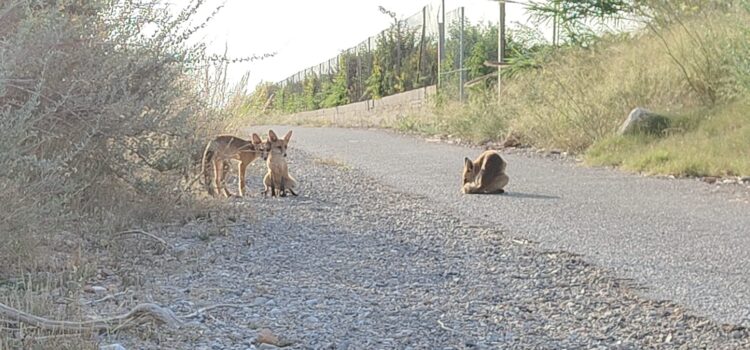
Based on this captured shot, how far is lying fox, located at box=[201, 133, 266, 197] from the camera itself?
6.72 m

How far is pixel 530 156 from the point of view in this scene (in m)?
11.3

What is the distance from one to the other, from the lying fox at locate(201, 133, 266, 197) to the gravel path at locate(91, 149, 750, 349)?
0.98 m

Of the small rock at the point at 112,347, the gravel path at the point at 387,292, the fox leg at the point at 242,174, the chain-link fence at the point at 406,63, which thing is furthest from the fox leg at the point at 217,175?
the chain-link fence at the point at 406,63

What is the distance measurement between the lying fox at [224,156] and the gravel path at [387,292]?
0.98 metres

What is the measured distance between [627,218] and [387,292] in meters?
2.66

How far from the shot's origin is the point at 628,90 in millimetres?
11656

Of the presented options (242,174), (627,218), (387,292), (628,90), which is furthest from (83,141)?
(628,90)

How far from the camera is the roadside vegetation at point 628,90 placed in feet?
30.7

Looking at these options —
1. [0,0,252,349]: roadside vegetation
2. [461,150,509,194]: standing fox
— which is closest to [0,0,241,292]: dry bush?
[0,0,252,349]: roadside vegetation

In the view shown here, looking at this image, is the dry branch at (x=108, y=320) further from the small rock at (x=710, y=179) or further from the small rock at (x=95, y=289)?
the small rock at (x=710, y=179)

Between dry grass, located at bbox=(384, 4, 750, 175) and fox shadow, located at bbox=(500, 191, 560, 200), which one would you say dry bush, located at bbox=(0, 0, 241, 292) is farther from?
dry grass, located at bbox=(384, 4, 750, 175)

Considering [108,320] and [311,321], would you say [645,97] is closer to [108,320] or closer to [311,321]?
[311,321]

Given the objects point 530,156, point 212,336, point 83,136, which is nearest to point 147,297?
point 212,336

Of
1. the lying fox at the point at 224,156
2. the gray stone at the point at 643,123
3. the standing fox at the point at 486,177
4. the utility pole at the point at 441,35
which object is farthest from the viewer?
the utility pole at the point at 441,35
